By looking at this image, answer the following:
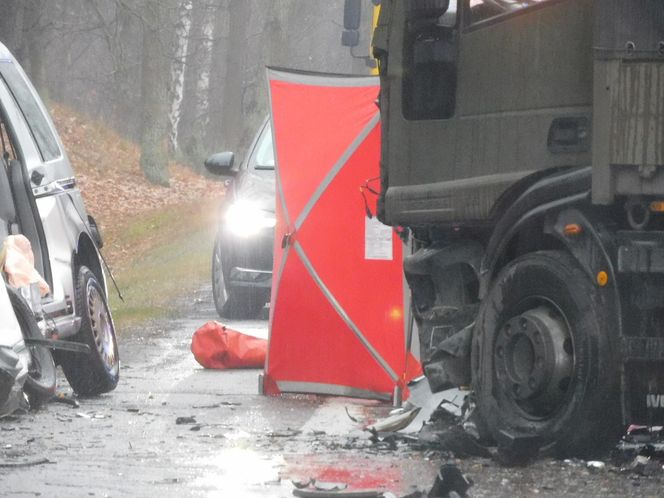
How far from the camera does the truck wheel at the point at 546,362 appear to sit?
7.90m

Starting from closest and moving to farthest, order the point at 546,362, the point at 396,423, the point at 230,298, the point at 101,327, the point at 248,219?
the point at 546,362, the point at 396,423, the point at 101,327, the point at 248,219, the point at 230,298

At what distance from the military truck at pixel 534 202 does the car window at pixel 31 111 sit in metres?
2.99

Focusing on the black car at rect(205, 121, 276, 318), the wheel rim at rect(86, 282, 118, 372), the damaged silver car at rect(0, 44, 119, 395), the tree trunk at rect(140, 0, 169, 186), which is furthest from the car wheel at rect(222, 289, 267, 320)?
the tree trunk at rect(140, 0, 169, 186)

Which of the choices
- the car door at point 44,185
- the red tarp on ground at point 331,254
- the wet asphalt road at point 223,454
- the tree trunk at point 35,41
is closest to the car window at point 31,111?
the car door at point 44,185

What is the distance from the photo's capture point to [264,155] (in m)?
17.8

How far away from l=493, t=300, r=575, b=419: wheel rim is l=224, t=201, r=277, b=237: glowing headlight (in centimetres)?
880

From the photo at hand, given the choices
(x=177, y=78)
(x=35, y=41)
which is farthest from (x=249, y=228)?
(x=177, y=78)

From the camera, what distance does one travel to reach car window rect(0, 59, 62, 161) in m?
11.8

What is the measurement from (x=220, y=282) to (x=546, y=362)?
1025 centimetres

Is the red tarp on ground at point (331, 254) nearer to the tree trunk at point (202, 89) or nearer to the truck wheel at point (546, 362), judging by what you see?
the truck wheel at point (546, 362)

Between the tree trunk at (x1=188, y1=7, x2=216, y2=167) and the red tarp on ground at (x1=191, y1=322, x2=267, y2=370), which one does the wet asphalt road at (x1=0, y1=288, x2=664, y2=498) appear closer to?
the red tarp on ground at (x1=191, y1=322, x2=267, y2=370)

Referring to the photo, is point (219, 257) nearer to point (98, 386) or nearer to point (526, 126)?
point (98, 386)

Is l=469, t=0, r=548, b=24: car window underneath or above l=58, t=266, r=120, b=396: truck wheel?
above

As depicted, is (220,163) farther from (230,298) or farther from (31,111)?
(31,111)
